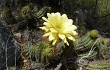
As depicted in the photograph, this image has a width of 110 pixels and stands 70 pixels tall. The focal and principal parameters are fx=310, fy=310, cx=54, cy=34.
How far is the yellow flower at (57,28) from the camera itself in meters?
2.45

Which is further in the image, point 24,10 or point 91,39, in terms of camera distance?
point 24,10

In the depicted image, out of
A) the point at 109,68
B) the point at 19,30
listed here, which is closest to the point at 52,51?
the point at 109,68

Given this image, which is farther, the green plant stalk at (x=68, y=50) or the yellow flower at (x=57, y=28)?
the green plant stalk at (x=68, y=50)

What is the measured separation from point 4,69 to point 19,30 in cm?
75

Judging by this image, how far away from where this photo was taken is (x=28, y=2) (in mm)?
4051

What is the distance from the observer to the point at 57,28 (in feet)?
8.20

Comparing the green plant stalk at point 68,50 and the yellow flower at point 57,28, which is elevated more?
the yellow flower at point 57,28

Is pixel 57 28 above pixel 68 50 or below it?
above

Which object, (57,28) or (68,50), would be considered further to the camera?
(68,50)

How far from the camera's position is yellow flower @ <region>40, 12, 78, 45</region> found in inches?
96.5

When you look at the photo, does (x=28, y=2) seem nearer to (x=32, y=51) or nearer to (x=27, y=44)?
(x=27, y=44)

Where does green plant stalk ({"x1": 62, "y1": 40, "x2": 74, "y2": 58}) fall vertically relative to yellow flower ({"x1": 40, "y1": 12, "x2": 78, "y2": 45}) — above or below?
below

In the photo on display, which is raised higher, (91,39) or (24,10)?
(24,10)

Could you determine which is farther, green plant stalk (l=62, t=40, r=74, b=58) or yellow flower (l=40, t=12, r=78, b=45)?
green plant stalk (l=62, t=40, r=74, b=58)
